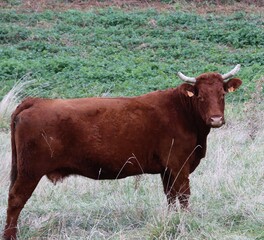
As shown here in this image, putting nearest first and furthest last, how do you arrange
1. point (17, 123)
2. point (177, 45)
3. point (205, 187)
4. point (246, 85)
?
point (17, 123) < point (205, 187) < point (246, 85) < point (177, 45)

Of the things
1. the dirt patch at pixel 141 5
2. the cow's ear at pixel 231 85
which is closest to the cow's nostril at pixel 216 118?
the cow's ear at pixel 231 85

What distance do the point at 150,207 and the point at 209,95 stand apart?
1.28m

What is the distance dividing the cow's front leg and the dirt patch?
73.6 feet

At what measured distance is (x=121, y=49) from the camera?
79.2ft

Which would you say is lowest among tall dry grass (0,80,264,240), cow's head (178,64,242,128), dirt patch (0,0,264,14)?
dirt patch (0,0,264,14)

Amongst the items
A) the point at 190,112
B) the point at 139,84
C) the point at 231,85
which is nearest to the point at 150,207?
the point at 190,112

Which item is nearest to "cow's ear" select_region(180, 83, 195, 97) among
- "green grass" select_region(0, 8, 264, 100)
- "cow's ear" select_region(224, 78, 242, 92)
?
"cow's ear" select_region(224, 78, 242, 92)

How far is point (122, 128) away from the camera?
739 centimetres

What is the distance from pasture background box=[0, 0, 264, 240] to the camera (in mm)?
7168

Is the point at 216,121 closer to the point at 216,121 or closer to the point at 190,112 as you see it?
the point at 216,121

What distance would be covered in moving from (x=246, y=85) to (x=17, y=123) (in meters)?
11.3

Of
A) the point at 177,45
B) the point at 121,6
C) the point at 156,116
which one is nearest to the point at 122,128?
the point at 156,116

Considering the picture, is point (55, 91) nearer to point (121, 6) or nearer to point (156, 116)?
point (156, 116)

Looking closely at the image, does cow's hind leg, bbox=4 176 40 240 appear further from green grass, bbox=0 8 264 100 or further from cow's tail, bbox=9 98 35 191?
green grass, bbox=0 8 264 100
